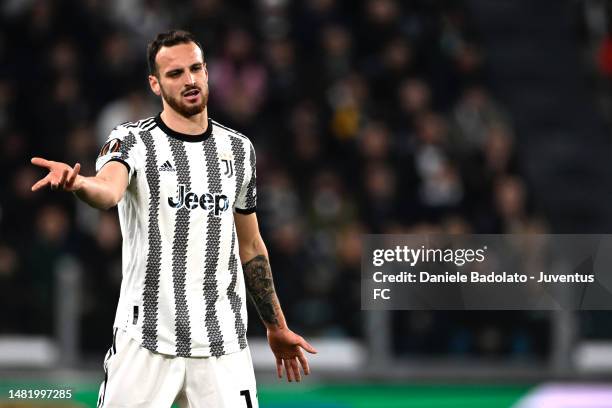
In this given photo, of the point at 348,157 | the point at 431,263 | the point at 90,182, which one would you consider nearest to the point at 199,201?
the point at 90,182

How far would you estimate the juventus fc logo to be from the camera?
5.24 meters

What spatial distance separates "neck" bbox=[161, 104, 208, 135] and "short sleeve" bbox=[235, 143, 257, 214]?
0.83 ft

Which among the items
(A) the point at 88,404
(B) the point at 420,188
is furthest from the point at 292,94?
(A) the point at 88,404

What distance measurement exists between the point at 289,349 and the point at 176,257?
669 millimetres

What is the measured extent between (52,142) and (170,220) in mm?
5346

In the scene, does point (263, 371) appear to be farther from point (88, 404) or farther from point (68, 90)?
point (68, 90)

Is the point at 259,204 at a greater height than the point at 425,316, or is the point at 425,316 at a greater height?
the point at 259,204

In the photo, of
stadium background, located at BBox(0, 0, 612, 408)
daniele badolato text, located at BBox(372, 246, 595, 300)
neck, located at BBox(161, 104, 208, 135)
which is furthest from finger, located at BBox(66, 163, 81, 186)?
stadium background, located at BBox(0, 0, 612, 408)

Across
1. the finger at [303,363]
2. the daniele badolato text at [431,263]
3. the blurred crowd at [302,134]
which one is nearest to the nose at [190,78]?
the finger at [303,363]

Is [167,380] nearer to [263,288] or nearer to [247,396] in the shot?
[247,396]

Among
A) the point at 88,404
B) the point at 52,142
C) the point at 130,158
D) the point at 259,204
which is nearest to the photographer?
the point at 130,158

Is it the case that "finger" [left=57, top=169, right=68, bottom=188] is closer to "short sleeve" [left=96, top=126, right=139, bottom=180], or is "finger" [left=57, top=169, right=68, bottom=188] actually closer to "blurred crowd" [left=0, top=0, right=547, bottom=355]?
"short sleeve" [left=96, top=126, right=139, bottom=180]

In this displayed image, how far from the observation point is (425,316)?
861 cm

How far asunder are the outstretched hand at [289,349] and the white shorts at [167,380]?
0.32 metres
